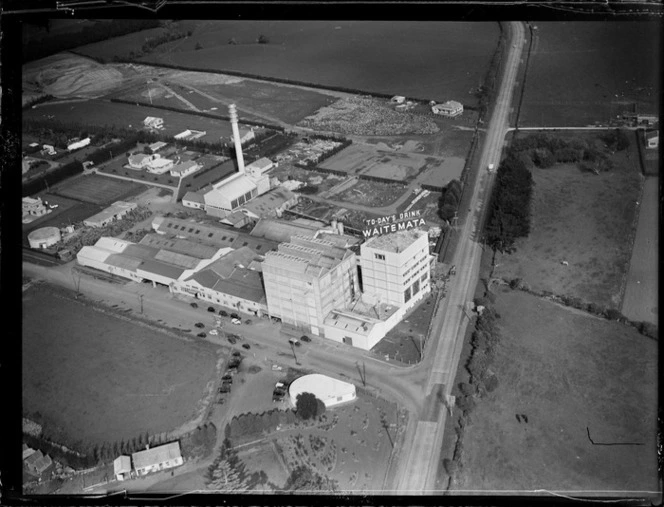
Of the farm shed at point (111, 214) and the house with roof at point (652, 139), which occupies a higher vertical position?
the house with roof at point (652, 139)

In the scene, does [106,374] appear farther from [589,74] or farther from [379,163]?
[589,74]

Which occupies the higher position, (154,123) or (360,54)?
(360,54)

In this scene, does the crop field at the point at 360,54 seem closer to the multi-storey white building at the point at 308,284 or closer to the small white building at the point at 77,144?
the small white building at the point at 77,144

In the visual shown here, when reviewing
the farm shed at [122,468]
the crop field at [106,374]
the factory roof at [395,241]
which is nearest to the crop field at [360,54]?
the factory roof at [395,241]

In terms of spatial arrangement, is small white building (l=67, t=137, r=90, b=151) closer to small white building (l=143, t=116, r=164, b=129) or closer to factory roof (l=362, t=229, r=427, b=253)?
small white building (l=143, t=116, r=164, b=129)

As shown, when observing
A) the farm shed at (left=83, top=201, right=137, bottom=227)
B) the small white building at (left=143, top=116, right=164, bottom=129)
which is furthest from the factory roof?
the small white building at (left=143, top=116, right=164, bottom=129)

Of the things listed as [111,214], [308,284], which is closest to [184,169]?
[111,214]
